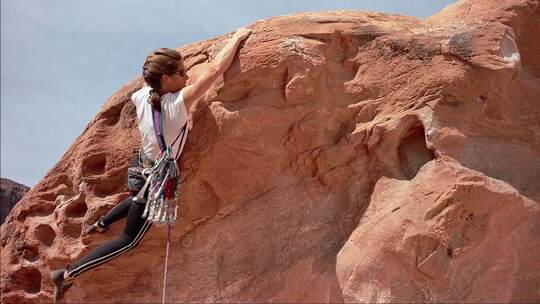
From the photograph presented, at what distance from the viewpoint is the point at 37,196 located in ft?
20.2

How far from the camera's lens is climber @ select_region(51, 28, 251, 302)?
16.2 ft

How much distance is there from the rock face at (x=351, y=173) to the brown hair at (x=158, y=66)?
43 centimetres

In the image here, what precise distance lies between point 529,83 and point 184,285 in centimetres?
321

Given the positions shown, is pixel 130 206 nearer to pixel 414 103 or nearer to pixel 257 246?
pixel 257 246

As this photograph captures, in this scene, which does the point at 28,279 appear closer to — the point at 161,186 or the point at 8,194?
the point at 161,186

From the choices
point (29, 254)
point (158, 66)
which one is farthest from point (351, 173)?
point (29, 254)

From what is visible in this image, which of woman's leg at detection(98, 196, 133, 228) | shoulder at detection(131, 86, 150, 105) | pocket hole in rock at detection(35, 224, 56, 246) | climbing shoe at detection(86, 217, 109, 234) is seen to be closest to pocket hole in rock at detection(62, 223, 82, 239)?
climbing shoe at detection(86, 217, 109, 234)

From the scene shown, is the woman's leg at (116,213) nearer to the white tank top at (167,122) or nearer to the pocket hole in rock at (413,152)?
the white tank top at (167,122)

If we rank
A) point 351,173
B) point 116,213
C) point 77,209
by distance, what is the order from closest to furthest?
point 116,213 < point 351,173 < point 77,209

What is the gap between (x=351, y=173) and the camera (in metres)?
5.33

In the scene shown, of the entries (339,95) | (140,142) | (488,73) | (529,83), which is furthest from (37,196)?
(529,83)

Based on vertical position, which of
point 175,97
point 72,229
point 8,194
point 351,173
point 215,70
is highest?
point 215,70

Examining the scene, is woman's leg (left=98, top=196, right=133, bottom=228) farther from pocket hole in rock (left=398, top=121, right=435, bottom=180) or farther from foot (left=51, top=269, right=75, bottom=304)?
pocket hole in rock (left=398, top=121, right=435, bottom=180)

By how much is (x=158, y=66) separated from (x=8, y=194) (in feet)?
36.4
